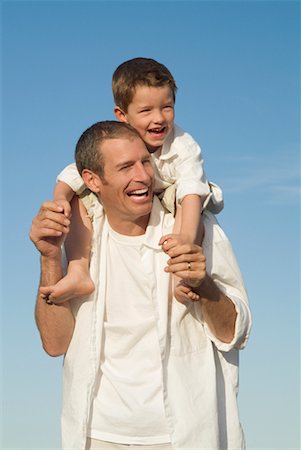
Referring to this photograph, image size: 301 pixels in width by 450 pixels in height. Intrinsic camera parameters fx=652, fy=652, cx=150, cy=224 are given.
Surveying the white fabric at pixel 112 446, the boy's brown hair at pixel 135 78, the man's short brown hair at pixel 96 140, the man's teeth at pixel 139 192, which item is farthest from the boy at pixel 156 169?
the white fabric at pixel 112 446

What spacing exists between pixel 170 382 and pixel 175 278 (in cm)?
57

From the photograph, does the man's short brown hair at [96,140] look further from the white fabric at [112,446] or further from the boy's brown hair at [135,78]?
the white fabric at [112,446]

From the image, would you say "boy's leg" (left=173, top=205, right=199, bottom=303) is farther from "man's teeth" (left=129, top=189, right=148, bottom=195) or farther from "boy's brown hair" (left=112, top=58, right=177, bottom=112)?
"boy's brown hair" (left=112, top=58, right=177, bottom=112)

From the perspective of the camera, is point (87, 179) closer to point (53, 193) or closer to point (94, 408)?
point (53, 193)

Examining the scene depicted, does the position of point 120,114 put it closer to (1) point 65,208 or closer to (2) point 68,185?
→ (2) point 68,185

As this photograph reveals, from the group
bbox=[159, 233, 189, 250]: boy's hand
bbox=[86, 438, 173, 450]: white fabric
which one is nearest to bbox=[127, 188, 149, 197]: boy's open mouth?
bbox=[159, 233, 189, 250]: boy's hand

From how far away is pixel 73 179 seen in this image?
3881 mm

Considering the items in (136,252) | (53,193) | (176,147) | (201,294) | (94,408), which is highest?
(176,147)

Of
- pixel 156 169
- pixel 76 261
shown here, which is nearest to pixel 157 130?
pixel 156 169

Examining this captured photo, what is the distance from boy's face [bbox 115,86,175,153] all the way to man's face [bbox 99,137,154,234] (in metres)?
0.22

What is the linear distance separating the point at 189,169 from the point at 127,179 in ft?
1.47

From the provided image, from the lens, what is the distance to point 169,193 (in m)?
3.88

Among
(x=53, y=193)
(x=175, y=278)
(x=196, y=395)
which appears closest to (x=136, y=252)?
(x=175, y=278)

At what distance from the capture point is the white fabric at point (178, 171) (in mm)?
3863
